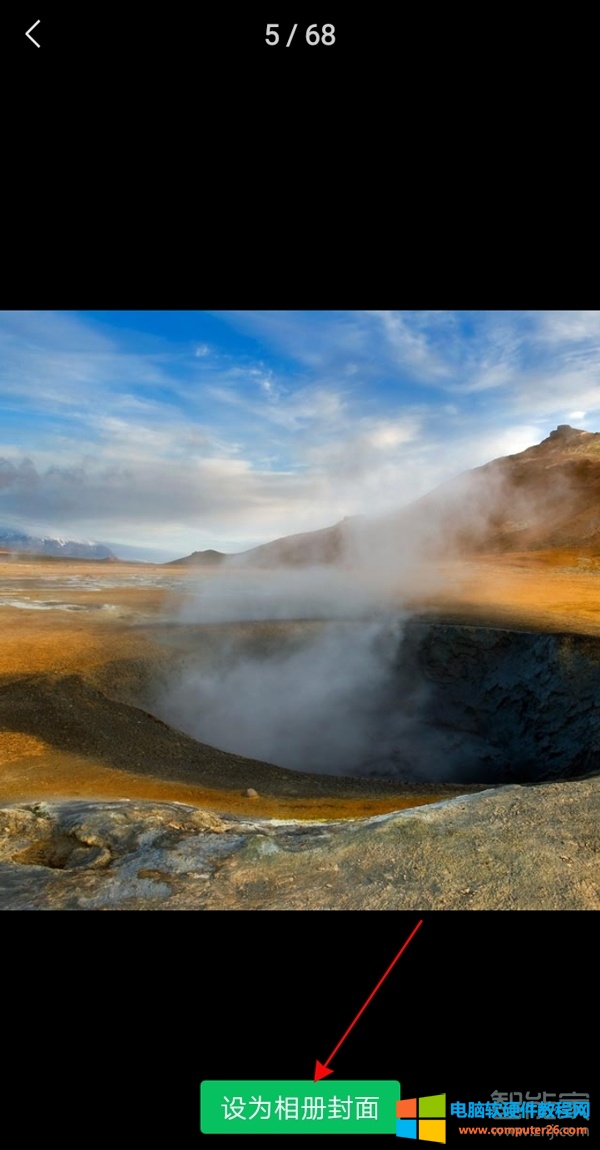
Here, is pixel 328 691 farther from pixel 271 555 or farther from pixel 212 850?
pixel 271 555

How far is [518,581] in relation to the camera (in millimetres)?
28578

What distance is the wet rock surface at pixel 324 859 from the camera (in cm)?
296

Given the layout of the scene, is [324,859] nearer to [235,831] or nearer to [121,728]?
[235,831]

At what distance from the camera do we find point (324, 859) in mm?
3428

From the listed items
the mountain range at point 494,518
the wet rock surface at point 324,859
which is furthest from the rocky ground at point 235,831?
the mountain range at point 494,518

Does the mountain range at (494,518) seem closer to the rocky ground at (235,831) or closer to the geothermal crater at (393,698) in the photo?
the geothermal crater at (393,698)

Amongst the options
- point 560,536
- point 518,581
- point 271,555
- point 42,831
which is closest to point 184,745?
point 42,831

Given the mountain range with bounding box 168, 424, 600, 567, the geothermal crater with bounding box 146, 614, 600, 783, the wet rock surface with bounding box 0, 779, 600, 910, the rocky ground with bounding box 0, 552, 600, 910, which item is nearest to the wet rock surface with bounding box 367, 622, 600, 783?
the geothermal crater with bounding box 146, 614, 600, 783

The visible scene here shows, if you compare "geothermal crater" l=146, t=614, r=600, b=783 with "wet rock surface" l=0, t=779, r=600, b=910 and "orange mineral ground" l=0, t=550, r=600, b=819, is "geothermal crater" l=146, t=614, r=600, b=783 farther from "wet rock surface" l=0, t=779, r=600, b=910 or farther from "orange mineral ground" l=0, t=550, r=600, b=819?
"wet rock surface" l=0, t=779, r=600, b=910

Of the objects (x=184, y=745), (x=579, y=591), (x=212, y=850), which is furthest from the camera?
(x=579, y=591)

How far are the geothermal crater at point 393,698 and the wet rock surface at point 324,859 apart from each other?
7.52m

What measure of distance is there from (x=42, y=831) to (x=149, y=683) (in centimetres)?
769

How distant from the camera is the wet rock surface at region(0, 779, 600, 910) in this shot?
296 cm

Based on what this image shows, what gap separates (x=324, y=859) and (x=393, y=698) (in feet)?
43.5
